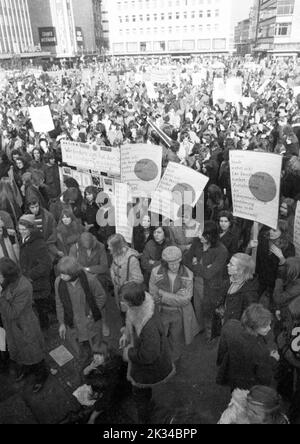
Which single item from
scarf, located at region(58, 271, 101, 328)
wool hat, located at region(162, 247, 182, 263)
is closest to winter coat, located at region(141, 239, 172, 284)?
wool hat, located at region(162, 247, 182, 263)

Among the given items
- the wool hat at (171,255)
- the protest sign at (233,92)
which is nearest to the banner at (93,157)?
the wool hat at (171,255)

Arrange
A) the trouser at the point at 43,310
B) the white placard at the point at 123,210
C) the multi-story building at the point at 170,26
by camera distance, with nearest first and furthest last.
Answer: the trouser at the point at 43,310 → the white placard at the point at 123,210 → the multi-story building at the point at 170,26

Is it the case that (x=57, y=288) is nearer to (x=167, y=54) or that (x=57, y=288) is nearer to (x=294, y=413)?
(x=294, y=413)

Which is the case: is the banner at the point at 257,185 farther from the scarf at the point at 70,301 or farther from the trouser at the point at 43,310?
the trouser at the point at 43,310

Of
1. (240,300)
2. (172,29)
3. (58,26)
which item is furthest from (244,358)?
(58,26)

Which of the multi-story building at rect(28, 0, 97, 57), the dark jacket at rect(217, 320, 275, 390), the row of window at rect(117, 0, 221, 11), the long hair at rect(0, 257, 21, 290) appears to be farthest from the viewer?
the multi-story building at rect(28, 0, 97, 57)

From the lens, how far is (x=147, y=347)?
2.98m

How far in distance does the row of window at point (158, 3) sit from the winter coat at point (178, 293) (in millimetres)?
93547

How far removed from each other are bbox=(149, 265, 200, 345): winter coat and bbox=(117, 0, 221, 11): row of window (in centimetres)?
9355

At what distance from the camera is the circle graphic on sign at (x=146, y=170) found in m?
5.49

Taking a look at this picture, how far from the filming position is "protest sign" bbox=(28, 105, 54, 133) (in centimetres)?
974

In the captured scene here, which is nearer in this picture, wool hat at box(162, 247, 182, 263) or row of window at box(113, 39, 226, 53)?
wool hat at box(162, 247, 182, 263)

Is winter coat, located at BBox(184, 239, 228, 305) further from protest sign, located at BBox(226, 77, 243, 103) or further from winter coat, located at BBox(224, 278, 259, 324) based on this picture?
protest sign, located at BBox(226, 77, 243, 103)

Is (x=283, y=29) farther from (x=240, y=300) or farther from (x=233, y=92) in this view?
(x=240, y=300)
